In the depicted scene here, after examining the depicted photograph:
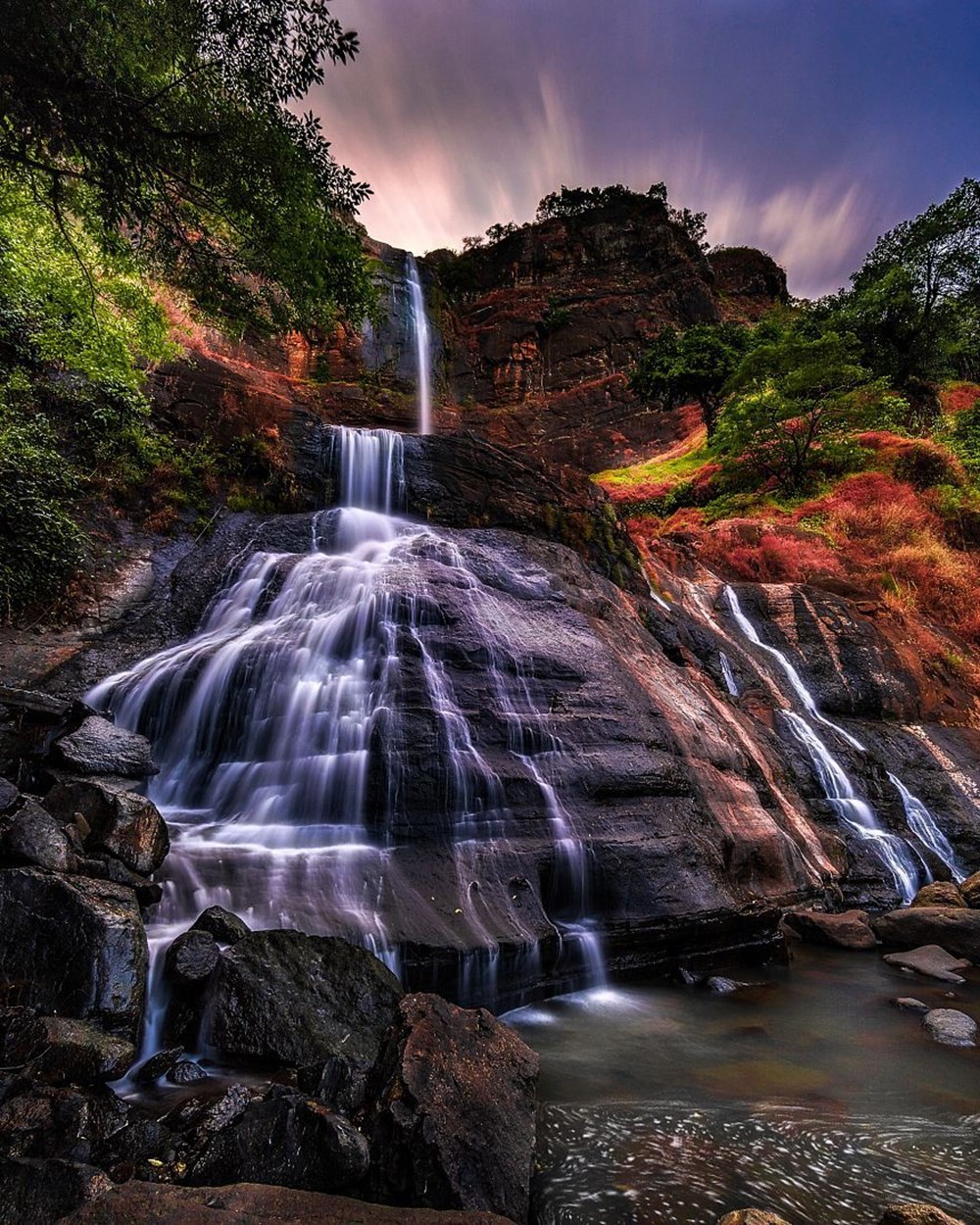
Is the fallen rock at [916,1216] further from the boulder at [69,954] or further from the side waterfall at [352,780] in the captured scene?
the boulder at [69,954]

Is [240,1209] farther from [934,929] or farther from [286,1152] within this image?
[934,929]

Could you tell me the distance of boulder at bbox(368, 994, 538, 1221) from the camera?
2.64 m

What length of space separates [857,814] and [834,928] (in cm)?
372

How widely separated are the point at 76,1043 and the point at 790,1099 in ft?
14.8

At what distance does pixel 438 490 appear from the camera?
16.0m

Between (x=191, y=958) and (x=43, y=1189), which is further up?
(x=191, y=958)

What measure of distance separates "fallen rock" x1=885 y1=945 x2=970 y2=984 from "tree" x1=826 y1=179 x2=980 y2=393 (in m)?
28.1

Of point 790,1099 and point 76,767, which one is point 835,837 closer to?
point 790,1099

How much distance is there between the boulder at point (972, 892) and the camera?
8703 mm

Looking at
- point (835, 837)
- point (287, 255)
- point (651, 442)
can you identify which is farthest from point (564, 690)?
point (651, 442)

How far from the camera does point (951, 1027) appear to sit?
527 cm

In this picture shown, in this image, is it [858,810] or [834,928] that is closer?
[834,928]

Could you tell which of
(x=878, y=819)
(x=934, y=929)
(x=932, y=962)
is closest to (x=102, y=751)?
(x=932, y=962)

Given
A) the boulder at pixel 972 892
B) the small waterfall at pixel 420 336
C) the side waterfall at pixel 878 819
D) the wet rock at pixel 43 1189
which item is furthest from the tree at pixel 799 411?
the wet rock at pixel 43 1189
